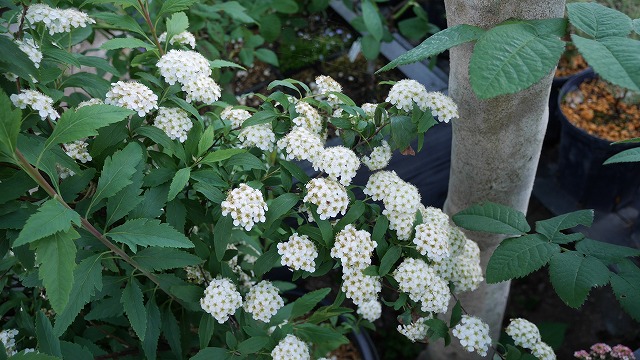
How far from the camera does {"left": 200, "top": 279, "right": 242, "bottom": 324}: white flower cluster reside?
1491 mm

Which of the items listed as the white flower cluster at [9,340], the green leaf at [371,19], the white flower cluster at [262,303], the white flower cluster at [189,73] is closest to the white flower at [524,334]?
the white flower cluster at [262,303]

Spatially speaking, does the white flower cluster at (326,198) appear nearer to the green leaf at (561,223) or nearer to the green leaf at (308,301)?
the green leaf at (308,301)

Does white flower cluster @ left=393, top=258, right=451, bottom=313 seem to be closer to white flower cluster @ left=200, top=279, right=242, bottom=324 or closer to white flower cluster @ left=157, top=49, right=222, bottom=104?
white flower cluster @ left=200, top=279, right=242, bottom=324

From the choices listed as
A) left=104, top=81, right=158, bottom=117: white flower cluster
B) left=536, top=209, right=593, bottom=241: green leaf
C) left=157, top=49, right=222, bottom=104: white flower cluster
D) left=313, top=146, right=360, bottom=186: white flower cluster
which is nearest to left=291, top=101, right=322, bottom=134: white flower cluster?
left=313, top=146, right=360, bottom=186: white flower cluster

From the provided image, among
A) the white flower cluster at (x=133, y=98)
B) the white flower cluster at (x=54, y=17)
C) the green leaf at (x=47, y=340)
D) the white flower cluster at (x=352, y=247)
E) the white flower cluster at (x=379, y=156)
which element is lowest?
the green leaf at (x=47, y=340)

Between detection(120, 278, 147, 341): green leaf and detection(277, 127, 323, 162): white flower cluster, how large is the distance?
18.4 inches

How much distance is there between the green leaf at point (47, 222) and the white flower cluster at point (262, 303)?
1.65ft

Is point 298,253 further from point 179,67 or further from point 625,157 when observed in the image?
point 625,157

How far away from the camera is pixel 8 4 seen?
1.40 m

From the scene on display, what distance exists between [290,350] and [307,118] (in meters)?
0.54

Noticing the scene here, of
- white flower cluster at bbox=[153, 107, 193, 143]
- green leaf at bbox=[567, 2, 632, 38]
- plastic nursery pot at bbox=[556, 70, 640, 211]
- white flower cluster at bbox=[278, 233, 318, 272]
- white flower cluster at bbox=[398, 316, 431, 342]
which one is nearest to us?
green leaf at bbox=[567, 2, 632, 38]

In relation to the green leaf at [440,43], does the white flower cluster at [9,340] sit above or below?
below

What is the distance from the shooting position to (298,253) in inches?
57.5

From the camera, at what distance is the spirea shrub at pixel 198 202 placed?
1395 millimetres
